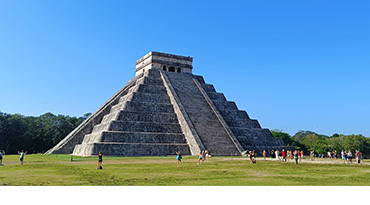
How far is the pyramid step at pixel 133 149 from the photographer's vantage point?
93.2 feet

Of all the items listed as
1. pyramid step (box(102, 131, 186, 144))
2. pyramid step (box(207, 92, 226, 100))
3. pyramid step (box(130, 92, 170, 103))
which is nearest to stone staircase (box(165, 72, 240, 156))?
pyramid step (box(207, 92, 226, 100))

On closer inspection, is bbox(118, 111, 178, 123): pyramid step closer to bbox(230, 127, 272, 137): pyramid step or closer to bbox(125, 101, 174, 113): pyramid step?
bbox(125, 101, 174, 113): pyramid step

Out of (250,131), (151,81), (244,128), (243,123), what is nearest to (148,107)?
(151,81)

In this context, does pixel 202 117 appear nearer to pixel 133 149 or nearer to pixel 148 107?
pixel 148 107

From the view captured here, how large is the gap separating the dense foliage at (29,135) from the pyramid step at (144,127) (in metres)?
26.0

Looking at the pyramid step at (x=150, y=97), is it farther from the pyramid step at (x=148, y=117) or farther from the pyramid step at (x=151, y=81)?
the pyramid step at (x=151, y=81)

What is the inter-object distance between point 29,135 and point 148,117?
97.0ft

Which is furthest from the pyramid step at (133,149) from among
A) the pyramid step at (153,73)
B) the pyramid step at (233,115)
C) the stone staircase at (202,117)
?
the pyramid step at (153,73)

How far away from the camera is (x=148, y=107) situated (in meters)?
35.8

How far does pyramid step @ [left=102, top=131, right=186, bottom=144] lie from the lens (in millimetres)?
29934

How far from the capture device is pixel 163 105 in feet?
121
